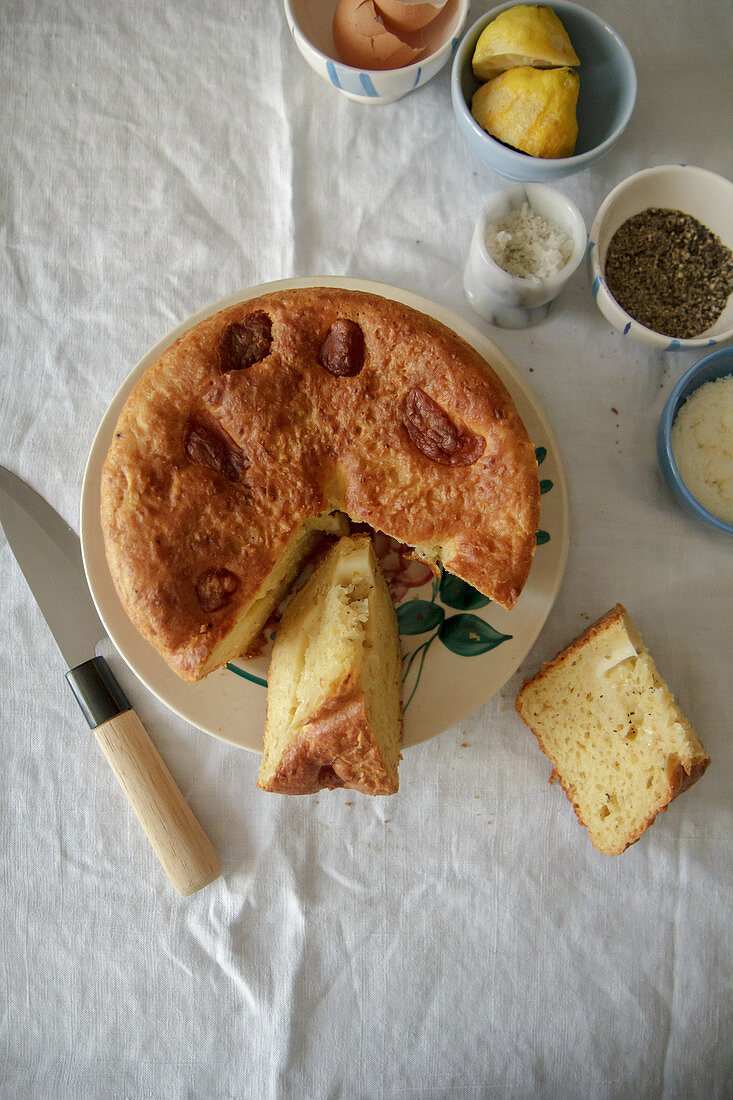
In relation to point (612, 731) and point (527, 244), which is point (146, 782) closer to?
point (612, 731)

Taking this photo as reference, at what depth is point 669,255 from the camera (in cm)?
262

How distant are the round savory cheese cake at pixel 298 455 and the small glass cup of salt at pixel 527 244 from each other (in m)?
0.46

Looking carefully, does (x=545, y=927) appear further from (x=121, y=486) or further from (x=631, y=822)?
(x=121, y=486)

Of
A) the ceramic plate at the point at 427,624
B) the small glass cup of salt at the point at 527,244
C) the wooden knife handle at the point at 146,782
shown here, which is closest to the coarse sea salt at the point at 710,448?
the ceramic plate at the point at 427,624

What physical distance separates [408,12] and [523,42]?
40 centimetres

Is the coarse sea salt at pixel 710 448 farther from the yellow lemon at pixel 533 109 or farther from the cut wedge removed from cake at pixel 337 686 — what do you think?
the cut wedge removed from cake at pixel 337 686

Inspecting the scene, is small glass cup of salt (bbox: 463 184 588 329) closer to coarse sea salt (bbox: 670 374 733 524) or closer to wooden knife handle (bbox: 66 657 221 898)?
coarse sea salt (bbox: 670 374 733 524)

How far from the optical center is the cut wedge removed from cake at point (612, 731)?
7.68 feet

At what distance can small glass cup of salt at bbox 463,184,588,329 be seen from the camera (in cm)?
241

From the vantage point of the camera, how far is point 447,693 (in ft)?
8.05

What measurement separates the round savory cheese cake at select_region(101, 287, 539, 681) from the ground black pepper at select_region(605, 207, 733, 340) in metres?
0.86

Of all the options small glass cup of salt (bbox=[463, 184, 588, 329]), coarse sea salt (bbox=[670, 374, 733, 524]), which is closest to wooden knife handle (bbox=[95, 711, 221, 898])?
small glass cup of salt (bbox=[463, 184, 588, 329])

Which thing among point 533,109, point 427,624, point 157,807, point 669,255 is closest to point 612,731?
point 427,624

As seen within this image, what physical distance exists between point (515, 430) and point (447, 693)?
0.94 meters
